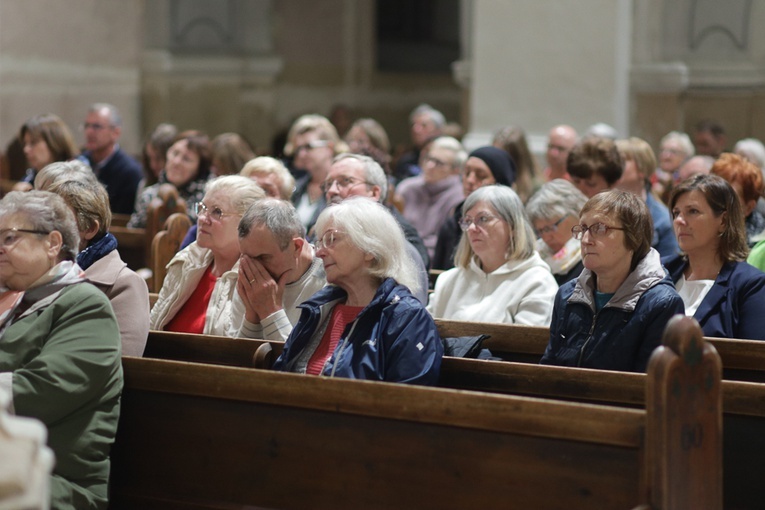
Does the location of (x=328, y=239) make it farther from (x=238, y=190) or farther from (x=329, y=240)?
(x=238, y=190)

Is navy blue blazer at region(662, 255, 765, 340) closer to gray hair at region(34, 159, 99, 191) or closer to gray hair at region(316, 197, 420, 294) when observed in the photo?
gray hair at region(316, 197, 420, 294)

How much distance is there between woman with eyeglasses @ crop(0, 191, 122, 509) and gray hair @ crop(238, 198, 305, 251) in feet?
2.54

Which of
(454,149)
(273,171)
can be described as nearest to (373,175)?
(273,171)

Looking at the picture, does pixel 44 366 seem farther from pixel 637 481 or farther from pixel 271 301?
pixel 637 481

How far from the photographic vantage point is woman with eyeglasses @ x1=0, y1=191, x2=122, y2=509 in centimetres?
285

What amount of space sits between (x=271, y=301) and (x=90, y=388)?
91 centimetres

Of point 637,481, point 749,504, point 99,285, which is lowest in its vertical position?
point 749,504

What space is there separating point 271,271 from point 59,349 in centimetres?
104

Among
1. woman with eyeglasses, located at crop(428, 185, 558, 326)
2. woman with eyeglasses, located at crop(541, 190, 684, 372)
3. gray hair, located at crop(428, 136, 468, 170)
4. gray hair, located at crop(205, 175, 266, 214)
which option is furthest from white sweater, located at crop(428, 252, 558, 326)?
gray hair, located at crop(428, 136, 468, 170)

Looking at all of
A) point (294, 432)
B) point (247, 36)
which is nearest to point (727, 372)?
point (294, 432)

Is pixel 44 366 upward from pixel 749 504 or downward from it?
upward

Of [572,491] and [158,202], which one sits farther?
[158,202]

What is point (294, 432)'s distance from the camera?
291 centimetres

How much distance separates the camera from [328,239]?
133 inches
